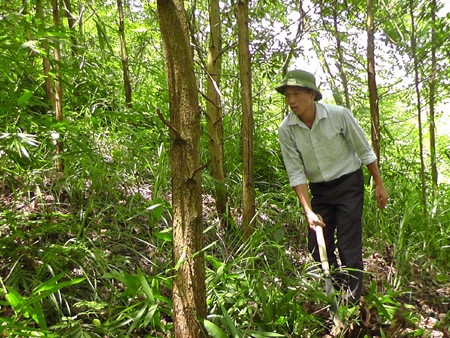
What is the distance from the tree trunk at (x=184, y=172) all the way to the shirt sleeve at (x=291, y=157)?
139 cm

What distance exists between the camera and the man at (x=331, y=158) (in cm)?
272

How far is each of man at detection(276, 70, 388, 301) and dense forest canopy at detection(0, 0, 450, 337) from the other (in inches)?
10.5

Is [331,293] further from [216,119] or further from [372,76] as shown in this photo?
[372,76]

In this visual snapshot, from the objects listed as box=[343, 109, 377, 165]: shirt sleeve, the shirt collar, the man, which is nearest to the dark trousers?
the man

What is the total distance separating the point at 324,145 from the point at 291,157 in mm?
231

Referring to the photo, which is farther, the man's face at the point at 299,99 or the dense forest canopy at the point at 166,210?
the man's face at the point at 299,99

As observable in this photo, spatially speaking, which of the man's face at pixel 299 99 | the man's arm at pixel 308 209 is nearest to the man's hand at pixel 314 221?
the man's arm at pixel 308 209

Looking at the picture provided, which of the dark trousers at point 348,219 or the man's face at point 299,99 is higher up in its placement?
the man's face at point 299,99

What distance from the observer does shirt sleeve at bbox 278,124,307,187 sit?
2805mm

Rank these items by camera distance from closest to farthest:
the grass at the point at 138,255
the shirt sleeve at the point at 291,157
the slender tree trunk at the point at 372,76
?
the grass at the point at 138,255
the shirt sleeve at the point at 291,157
the slender tree trunk at the point at 372,76

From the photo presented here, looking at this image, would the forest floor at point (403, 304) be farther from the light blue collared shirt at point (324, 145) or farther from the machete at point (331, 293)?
the light blue collared shirt at point (324, 145)

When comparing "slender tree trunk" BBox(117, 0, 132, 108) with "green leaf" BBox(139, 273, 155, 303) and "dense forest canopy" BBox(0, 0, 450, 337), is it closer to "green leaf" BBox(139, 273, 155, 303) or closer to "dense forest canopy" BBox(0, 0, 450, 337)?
"dense forest canopy" BBox(0, 0, 450, 337)

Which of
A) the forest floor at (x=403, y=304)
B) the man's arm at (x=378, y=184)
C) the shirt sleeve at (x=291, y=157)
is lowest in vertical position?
the forest floor at (x=403, y=304)

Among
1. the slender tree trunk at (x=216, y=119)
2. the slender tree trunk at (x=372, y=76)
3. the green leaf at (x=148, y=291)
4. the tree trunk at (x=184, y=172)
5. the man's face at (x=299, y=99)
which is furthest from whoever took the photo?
the slender tree trunk at (x=372, y=76)
